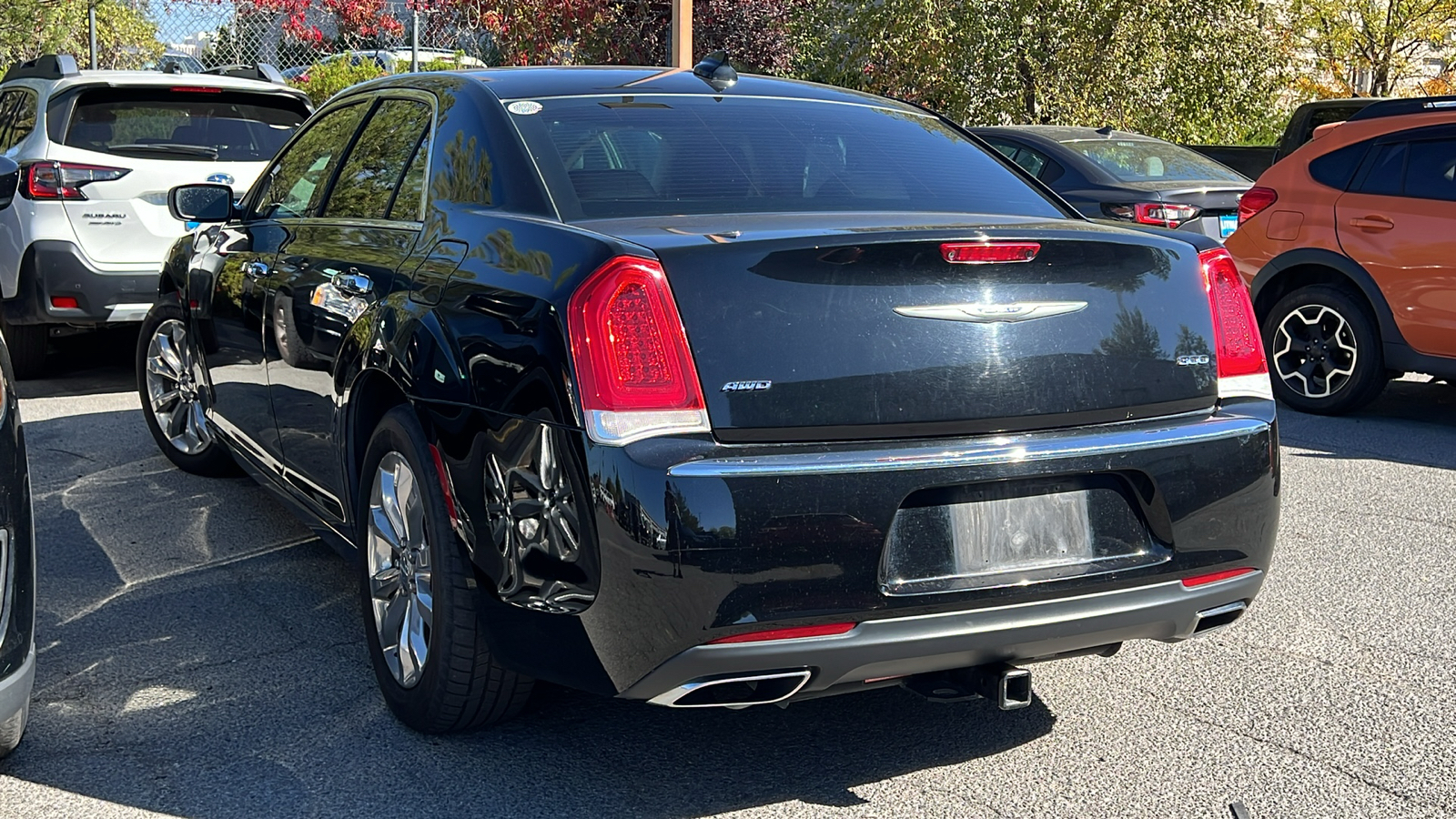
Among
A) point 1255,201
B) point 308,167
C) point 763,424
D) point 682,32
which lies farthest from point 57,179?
point 1255,201

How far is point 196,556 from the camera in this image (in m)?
4.95

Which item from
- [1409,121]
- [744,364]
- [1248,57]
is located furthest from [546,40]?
[744,364]

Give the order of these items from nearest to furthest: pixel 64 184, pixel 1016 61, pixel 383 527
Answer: pixel 383 527
pixel 64 184
pixel 1016 61

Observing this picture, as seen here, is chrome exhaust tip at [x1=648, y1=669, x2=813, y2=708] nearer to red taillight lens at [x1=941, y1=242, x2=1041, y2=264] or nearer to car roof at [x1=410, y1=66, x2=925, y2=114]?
red taillight lens at [x1=941, y1=242, x2=1041, y2=264]

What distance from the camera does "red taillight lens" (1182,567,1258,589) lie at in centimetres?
318

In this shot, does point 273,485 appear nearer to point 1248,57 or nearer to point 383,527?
point 383,527

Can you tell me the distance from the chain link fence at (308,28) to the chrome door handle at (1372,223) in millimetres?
7027

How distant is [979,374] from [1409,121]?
5634mm

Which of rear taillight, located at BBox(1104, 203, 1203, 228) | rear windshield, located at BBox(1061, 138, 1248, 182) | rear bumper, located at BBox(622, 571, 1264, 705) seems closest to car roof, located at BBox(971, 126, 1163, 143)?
rear windshield, located at BBox(1061, 138, 1248, 182)

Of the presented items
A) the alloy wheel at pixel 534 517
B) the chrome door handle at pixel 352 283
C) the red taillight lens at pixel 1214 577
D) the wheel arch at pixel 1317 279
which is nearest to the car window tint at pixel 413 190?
the chrome door handle at pixel 352 283

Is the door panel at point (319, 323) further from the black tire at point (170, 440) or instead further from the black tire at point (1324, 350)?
the black tire at point (1324, 350)

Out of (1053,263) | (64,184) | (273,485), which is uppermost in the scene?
(1053,263)

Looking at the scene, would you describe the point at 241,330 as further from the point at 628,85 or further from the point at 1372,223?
the point at 1372,223

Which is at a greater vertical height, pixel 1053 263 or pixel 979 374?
pixel 1053 263
